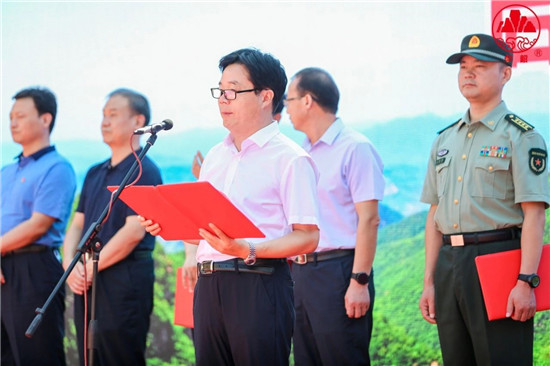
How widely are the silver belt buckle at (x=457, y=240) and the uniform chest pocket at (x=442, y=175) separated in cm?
22

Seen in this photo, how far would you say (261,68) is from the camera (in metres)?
2.61

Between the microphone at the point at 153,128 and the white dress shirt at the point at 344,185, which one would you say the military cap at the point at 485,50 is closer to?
the white dress shirt at the point at 344,185

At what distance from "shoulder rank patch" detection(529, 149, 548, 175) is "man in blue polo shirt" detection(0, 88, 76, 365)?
263cm

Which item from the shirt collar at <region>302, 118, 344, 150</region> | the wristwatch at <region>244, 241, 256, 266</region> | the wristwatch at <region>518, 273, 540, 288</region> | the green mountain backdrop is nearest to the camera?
the wristwatch at <region>244, 241, 256, 266</region>

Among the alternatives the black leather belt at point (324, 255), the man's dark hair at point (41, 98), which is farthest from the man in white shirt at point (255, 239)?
the man's dark hair at point (41, 98)

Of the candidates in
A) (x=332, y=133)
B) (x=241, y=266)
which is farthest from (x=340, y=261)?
(x=241, y=266)

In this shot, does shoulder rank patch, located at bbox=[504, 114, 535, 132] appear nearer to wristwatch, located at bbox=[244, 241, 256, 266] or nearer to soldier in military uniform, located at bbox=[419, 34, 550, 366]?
soldier in military uniform, located at bbox=[419, 34, 550, 366]

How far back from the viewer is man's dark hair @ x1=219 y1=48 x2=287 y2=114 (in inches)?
102

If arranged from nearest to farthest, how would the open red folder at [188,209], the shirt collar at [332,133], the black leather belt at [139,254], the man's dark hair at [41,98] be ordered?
the open red folder at [188,209] < the shirt collar at [332,133] < the black leather belt at [139,254] < the man's dark hair at [41,98]

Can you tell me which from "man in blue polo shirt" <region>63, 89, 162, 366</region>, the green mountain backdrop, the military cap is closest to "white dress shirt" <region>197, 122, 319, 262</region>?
the military cap

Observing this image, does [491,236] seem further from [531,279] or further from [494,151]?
[494,151]

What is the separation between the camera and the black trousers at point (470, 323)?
2.76 meters

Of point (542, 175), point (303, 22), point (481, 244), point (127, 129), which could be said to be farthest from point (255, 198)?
point (303, 22)

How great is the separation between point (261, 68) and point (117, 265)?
1589mm
